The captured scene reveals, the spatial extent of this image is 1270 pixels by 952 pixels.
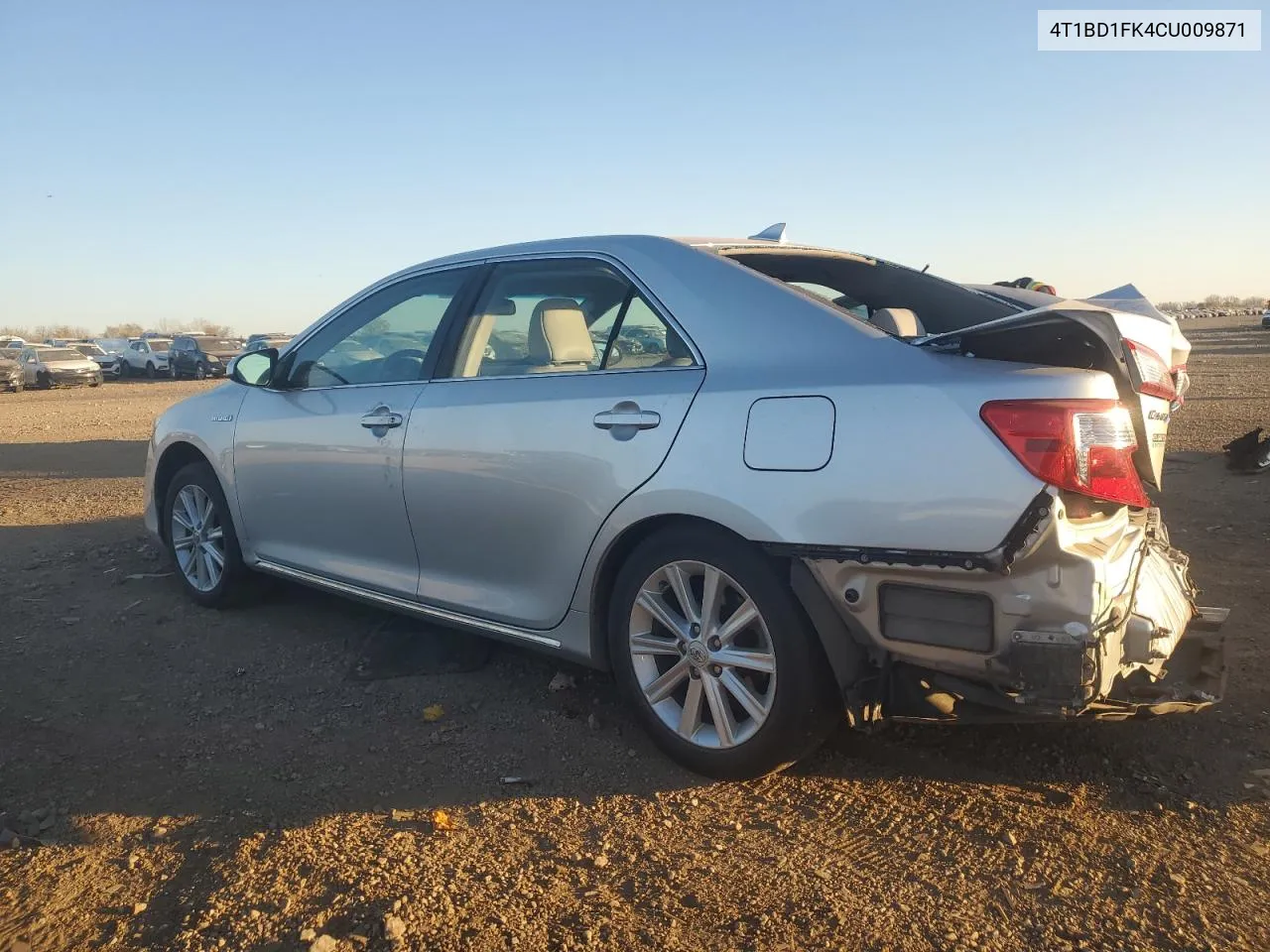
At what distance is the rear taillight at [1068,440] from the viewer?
7.96 feet

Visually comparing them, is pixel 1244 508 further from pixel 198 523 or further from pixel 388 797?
pixel 198 523

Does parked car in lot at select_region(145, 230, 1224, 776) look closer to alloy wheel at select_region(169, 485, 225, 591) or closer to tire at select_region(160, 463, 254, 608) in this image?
tire at select_region(160, 463, 254, 608)

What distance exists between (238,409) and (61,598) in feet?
4.97

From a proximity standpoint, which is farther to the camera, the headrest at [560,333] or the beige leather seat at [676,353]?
the headrest at [560,333]

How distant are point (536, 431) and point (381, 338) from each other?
131cm

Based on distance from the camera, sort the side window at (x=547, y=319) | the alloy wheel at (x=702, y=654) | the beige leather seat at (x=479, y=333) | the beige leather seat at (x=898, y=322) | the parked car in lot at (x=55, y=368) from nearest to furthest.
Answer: the alloy wheel at (x=702, y=654)
the beige leather seat at (x=898, y=322)
the side window at (x=547, y=319)
the beige leather seat at (x=479, y=333)
the parked car in lot at (x=55, y=368)

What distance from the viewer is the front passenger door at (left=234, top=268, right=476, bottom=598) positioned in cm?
392

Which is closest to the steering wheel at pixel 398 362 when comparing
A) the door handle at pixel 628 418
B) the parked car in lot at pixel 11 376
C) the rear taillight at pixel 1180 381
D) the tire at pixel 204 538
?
the door handle at pixel 628 418

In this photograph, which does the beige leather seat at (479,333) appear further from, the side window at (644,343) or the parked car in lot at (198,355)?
the parked car in lot at (198,355)

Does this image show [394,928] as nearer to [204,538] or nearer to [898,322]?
[898,322]

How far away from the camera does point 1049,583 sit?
7.95 feet

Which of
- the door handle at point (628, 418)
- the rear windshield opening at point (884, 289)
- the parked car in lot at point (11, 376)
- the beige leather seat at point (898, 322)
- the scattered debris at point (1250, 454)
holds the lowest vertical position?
the scattered debris at point (1250, 454)

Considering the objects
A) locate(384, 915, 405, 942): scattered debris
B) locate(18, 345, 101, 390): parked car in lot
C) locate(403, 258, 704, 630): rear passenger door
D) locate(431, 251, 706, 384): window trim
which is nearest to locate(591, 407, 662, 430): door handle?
locate(403, 258, 704, 630): rear passenger door

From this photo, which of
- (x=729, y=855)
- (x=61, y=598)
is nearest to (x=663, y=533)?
(x=729, y=855)
